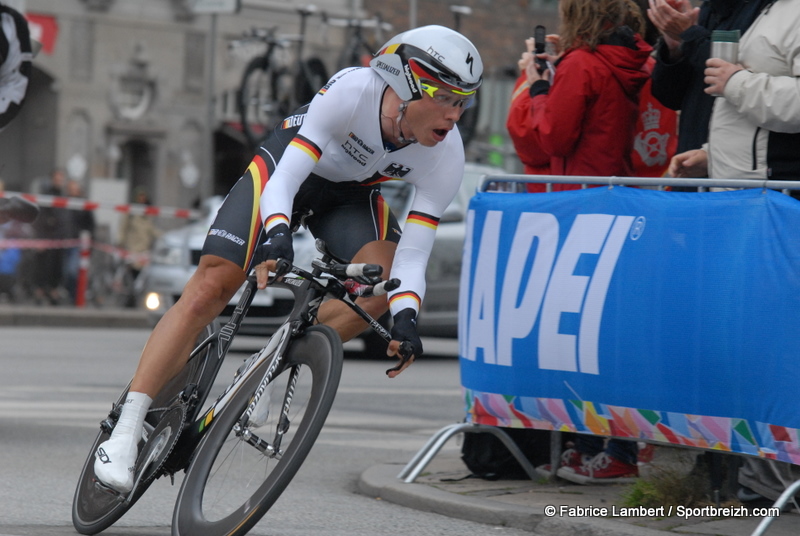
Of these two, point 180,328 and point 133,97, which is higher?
point 180,328

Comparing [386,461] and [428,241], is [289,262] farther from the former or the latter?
[386,461]

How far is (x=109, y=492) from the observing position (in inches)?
185

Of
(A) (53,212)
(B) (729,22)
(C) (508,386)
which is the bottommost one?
(A) (53,212)

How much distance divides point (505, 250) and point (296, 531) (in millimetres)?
1716

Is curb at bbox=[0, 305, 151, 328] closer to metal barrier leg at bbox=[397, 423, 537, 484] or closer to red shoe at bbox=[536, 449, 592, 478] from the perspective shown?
metal barrier leg at bbox=[397, 423, 537, 484]

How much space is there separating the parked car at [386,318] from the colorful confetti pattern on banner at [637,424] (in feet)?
22.0

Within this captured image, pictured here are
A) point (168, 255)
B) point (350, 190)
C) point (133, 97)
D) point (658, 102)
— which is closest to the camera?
point (350, 190)

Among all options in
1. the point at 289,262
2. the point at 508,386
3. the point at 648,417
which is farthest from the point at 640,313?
the point at 289,262

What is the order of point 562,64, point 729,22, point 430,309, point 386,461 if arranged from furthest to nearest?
1. point 430,309
2. point 386,461
3. point 562,64
4. point 729,22

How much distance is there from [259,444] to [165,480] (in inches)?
84.0

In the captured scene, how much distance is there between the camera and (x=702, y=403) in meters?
5.21

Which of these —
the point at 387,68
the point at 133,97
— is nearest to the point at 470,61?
the point at 387,68

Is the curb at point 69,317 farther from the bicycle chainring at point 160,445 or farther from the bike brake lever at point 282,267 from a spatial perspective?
the bike brake lever at point 282,267

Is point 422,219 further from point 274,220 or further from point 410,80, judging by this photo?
point 274,220
